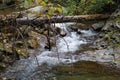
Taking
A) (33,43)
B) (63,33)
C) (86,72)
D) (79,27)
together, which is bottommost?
(86,72)

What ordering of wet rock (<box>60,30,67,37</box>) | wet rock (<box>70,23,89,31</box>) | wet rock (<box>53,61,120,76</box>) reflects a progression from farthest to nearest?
wet rock (<box>70,23,89,31</box>) < wet rock (<box>60,30,67,37</box>) < wet rock (<box>53,61,120,76</box>)

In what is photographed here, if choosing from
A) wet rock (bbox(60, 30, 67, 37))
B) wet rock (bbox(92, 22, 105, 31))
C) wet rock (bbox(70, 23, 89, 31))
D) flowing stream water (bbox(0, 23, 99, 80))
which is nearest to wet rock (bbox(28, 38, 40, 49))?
flowing stream water (bbox(0, 23, 99, 80))

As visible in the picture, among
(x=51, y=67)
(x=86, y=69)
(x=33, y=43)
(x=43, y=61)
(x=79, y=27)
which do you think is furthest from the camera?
(x=79, y=27)

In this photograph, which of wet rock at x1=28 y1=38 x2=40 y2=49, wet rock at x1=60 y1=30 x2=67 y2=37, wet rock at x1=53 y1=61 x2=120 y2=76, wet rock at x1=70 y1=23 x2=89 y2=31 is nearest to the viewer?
wet rock at x1=53 y1=61 x2=120 y2=76

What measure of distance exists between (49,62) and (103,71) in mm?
1834

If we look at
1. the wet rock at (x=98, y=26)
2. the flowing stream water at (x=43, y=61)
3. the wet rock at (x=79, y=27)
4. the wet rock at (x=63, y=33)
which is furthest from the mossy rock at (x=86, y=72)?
the wet rock at (x=79, y=27)

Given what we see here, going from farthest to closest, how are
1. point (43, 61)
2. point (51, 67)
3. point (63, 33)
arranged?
1. point (63, 33)
2. point (43, 61)
3. point (51, 67)

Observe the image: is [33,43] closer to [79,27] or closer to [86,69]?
[79,27]

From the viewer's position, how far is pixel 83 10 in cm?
1317

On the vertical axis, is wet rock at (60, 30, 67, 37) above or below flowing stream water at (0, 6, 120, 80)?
above

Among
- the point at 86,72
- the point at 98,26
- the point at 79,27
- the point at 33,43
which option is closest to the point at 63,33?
the point at 79,27

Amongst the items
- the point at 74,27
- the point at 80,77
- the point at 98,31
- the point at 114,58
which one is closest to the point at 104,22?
the point at 98,31

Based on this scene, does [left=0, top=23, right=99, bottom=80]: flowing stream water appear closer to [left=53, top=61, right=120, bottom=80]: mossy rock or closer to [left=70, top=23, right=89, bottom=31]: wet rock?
[left=53, top=61, right=120, bottom=80]: mossy rock

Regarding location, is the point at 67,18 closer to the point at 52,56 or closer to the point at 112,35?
the point at 52,56
